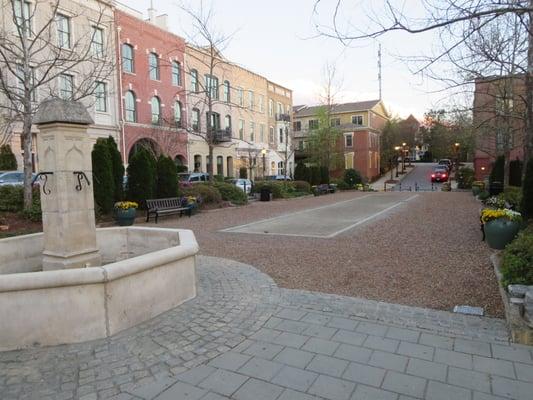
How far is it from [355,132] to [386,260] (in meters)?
46.3

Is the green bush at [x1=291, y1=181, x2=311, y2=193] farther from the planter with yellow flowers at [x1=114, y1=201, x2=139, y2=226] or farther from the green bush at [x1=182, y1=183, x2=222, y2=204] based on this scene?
the planter with yellow flowers at [x1=114, y1=201, x2=139, y2=226]

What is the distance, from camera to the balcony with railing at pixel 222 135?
3497cm

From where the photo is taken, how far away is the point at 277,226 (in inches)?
482

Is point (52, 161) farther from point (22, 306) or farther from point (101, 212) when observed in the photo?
point (101, 212)

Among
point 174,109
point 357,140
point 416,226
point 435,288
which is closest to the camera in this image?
point 435,288

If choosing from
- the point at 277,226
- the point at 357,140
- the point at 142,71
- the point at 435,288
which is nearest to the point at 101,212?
the point at 277,226

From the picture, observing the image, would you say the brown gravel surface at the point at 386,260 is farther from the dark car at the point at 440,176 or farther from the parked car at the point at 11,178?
the dark car at the point at 440,176

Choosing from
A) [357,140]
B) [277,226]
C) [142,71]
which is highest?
[142,71]

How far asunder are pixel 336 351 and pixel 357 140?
164ft

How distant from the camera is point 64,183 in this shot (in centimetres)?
477

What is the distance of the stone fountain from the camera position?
3.70 metres

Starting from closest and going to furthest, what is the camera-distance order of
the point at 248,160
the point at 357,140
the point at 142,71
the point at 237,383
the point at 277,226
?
the point at 237,383, the point at 277,226, the point at 142,71, the point at 248,160, the point at 357,140

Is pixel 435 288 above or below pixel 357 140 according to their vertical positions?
below

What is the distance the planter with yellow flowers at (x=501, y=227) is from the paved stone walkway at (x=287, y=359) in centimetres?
386
